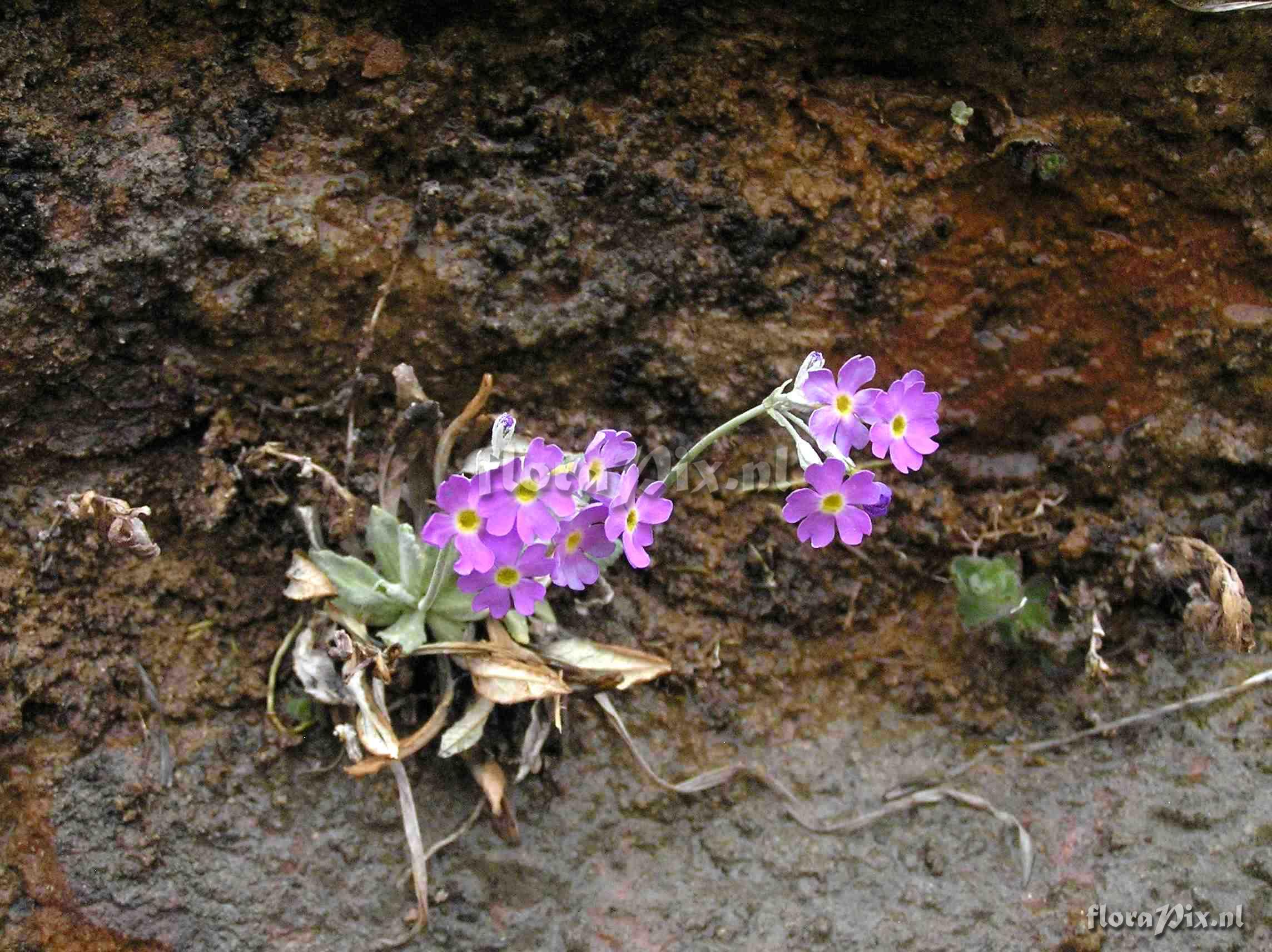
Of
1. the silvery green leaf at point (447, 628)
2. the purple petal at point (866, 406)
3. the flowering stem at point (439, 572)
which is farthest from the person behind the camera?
the silvery green leaf at point (447, 628)

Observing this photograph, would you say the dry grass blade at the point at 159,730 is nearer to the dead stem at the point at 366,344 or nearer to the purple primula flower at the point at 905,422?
the dead stem at the point at 366,344

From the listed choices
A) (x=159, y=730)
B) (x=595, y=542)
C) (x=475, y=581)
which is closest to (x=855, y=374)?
(x=595, y=542)

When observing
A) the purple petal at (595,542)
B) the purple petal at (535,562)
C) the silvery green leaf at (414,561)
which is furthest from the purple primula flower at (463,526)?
the silvery green leaf at (414,561)

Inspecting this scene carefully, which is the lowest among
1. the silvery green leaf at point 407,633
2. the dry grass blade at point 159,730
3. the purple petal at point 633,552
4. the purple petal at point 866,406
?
the dry grass blade at point 159,730

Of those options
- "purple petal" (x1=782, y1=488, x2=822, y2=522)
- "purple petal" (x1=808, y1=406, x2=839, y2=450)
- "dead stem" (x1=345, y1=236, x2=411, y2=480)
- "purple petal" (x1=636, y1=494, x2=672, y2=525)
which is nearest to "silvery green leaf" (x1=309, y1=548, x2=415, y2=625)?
"dead stem" (x1=345, y1=236, x2=411, y2=480)

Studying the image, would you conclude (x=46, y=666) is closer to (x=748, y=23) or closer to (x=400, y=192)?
(x=400, y=192)

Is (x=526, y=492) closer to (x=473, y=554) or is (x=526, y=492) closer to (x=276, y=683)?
(x=473, y=554)

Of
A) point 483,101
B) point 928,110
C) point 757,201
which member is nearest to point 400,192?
point 483,101
